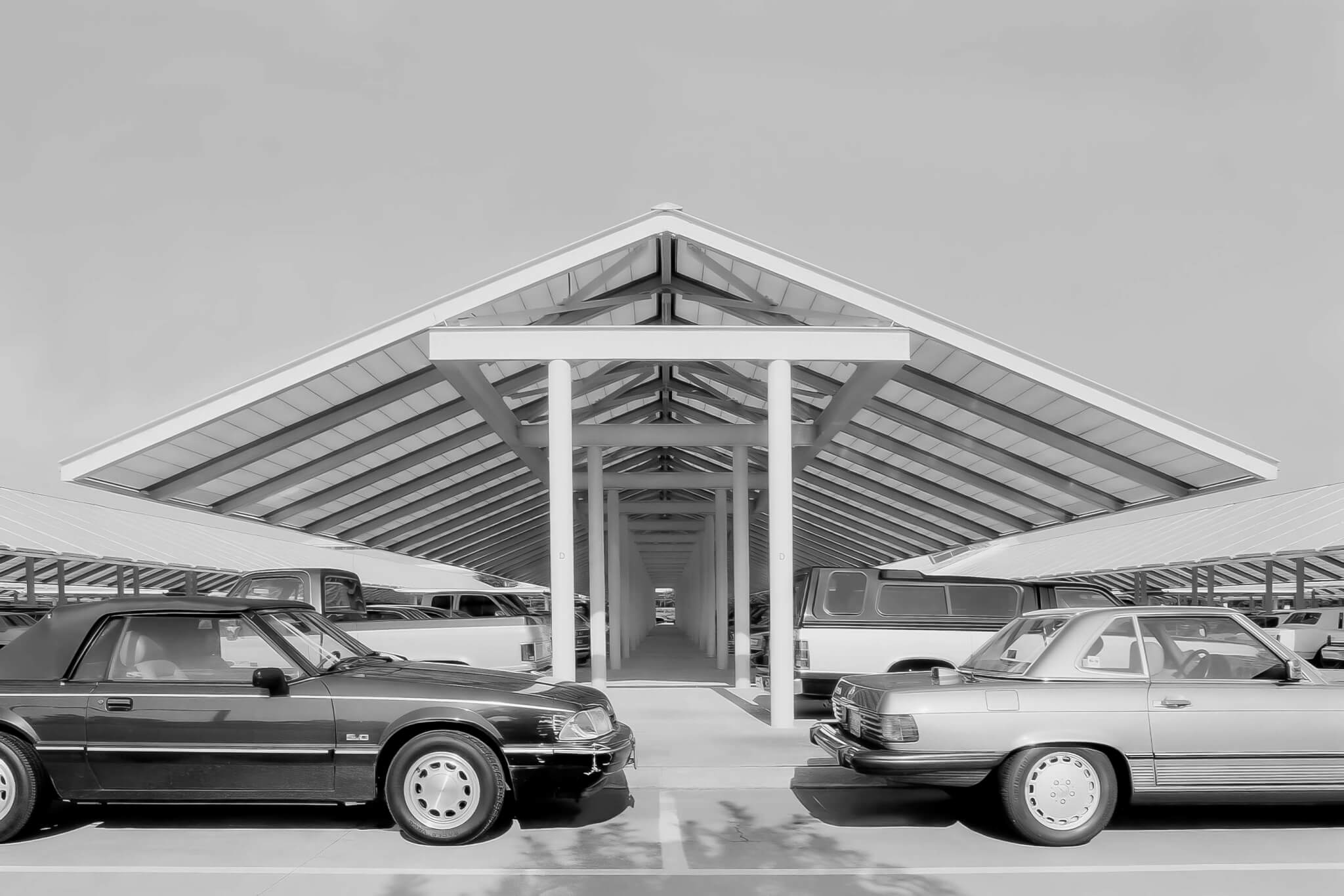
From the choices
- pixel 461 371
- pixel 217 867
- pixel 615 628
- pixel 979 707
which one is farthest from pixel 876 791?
pixel 615 628

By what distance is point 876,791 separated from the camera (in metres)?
8.76

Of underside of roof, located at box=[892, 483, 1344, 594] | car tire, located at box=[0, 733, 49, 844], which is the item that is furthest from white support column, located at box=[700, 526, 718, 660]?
car tire, located at box=[0, 733, 49, 844]

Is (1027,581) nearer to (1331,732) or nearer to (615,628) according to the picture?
(1331,732)

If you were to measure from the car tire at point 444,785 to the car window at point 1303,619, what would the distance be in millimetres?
25785

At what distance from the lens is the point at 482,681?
7.45 m

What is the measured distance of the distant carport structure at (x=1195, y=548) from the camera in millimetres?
26391

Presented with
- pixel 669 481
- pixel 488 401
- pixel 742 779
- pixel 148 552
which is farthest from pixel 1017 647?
pixel 148 552

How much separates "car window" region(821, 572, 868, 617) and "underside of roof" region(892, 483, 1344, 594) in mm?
11245

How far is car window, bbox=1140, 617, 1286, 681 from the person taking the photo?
7320mm

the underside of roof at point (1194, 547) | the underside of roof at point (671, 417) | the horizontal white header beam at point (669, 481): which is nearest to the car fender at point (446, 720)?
the underside of roof at point (671, 417)

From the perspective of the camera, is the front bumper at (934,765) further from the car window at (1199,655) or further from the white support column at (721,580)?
the white support column at (721,580)

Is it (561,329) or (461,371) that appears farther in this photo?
(461,371)

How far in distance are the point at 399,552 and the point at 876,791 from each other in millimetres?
25624

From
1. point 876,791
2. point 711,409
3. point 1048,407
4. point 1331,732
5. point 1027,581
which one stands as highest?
point 711,409
